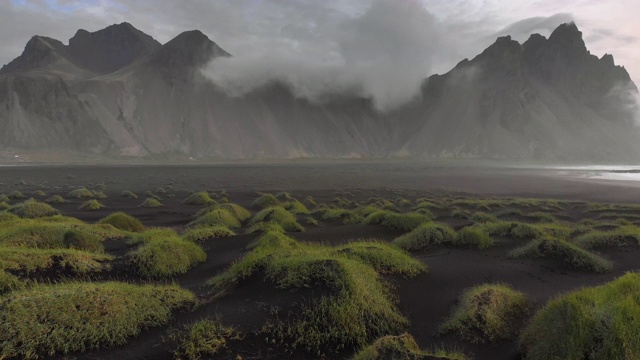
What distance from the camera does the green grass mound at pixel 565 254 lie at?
46.2ft

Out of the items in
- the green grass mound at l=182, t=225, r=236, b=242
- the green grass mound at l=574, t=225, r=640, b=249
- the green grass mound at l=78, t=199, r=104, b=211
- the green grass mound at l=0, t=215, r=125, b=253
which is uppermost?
the green grass mound at l=574, t=225, r=640, b=249

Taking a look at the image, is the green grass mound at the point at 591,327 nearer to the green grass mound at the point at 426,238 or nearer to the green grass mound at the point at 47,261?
the green grass mound at the point at 426,238

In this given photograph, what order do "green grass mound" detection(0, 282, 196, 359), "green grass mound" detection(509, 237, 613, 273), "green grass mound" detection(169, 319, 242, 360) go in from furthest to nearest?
"green grass mound" detection(509, 237, 613, 273) < "green grass mound" detection(169, 319, 242, 360) < "green grass mound" detection(0, 282, 196, 359)

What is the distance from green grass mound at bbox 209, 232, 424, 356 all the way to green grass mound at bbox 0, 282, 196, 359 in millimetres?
2662

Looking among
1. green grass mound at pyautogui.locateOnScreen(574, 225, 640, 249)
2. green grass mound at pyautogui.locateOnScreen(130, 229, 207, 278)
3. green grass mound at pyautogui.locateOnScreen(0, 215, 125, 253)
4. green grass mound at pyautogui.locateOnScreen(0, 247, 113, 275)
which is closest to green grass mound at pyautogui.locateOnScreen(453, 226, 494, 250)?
green grass mound at pyautogui.locateOnScreen(574, 225, 640, 249)

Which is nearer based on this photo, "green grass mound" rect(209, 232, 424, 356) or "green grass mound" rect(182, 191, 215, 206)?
"green grass mound" rect(209, 232, 424, 356)

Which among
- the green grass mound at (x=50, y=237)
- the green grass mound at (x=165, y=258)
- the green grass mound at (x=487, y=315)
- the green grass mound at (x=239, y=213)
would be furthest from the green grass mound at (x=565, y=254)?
the green grass mound at (x=239, y=213)

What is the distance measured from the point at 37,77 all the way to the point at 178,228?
223034 millimetres

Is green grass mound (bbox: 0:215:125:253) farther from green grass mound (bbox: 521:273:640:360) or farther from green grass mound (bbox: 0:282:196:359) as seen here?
green grass mound (bbox: 521:273:640:360)

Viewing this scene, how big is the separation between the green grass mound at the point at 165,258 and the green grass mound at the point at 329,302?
2.70m

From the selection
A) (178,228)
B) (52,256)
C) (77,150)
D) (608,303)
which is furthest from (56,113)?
(608,303)

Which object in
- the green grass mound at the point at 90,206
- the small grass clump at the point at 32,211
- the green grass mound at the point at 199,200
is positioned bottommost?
the green grass mound at the point at 90,206

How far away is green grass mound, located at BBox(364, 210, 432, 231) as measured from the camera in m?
22.3

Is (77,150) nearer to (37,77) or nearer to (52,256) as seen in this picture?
(37,77)
